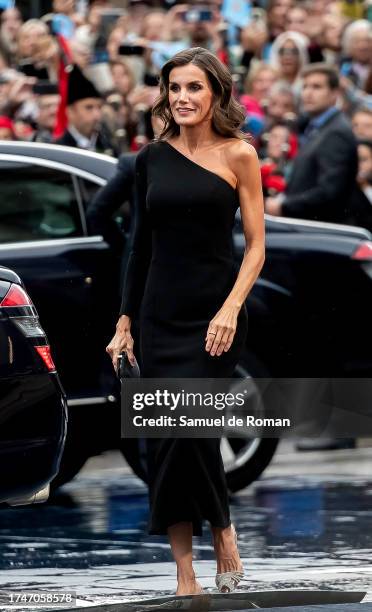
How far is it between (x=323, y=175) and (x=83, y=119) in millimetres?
1918

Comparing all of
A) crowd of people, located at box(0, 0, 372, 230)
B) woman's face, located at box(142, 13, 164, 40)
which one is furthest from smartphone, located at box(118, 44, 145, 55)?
woman's face, located at box(142, 13, 164, 40)

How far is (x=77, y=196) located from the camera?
10430mm

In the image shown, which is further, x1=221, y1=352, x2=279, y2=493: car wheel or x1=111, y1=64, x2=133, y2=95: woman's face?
x1=111, y1=64, x2=133, y2=95: woman's face

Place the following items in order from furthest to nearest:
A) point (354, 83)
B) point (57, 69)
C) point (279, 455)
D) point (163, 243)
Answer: point (354, 83) → point (57, 69) → point (279, 455) → point (163, 243)

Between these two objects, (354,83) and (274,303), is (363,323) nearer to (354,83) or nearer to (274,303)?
(274,303)

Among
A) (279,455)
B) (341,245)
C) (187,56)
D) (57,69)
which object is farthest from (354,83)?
(187,56)

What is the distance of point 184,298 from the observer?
7.06 m

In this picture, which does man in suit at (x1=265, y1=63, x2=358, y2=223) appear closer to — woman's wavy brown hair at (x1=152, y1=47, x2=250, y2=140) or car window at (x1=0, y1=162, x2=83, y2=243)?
car window at (x1=0, y1=162, x2=83, y2=243)

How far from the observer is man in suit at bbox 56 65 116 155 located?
44.6 feet

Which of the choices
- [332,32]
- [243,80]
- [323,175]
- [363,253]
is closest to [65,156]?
[363,253]

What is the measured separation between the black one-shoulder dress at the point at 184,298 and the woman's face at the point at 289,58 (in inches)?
400

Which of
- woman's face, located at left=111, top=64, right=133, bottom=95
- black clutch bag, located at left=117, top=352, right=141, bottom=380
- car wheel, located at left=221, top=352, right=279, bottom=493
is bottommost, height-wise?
car wheel, located at left=221, top=352, right=279, bottom=493

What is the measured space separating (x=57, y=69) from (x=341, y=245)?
17.7ft

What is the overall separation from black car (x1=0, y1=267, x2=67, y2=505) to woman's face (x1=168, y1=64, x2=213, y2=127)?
102cm
